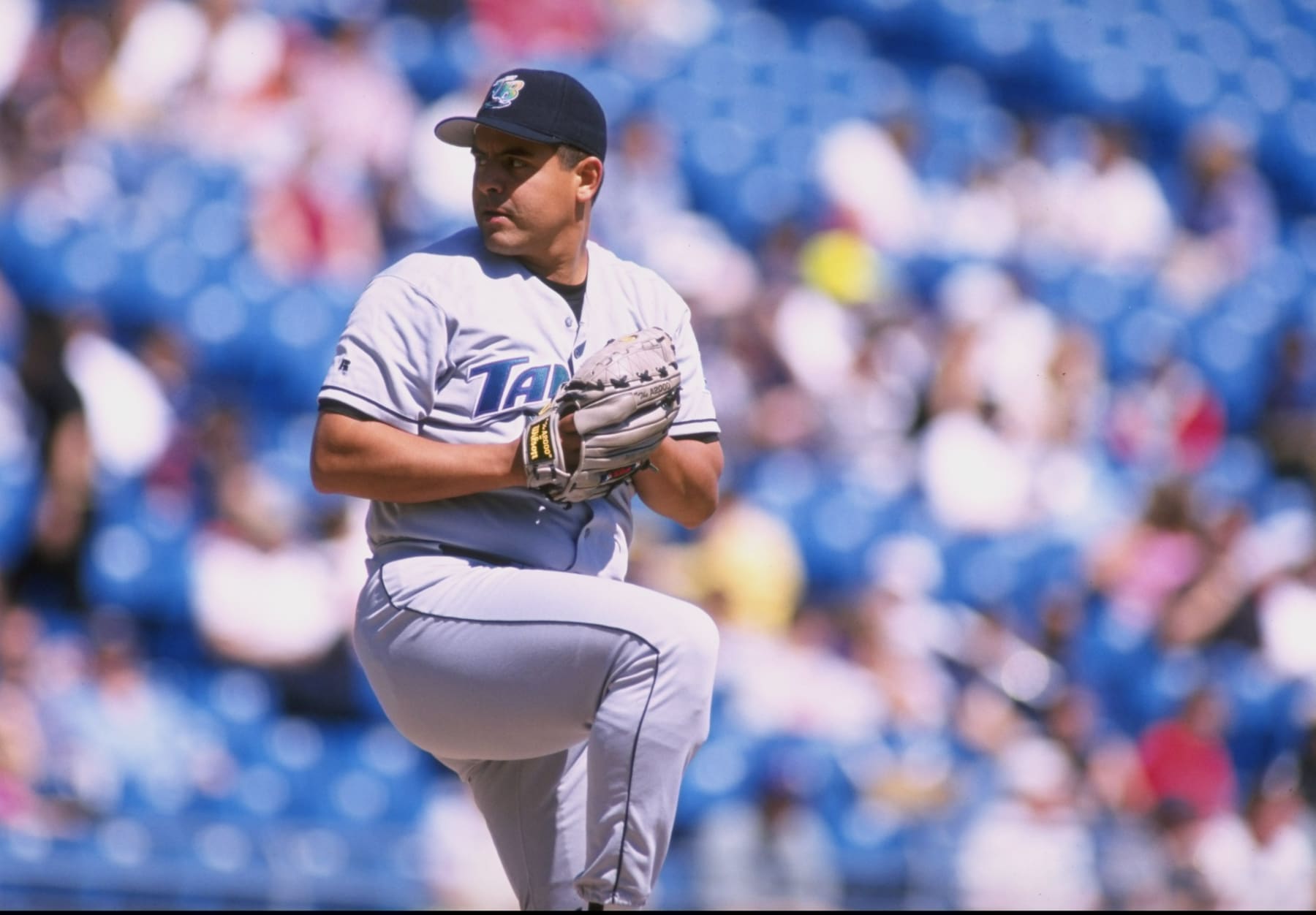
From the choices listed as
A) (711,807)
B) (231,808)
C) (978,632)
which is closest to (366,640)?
(231,808)

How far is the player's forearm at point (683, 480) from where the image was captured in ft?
9.18

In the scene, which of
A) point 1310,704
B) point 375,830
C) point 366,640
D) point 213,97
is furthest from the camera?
point 213,97

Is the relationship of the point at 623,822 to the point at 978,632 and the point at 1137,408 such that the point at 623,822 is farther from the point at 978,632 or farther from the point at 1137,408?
the point at 1137,408

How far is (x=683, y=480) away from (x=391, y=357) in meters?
0.50

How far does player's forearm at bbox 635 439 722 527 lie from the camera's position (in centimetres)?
280

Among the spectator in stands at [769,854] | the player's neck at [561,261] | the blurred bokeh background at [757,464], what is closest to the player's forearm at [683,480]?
the player's neck at [561,261]

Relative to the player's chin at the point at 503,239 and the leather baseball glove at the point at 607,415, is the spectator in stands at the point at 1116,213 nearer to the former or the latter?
the player's chin at the point at 503,239

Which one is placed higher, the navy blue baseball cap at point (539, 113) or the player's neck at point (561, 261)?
the navy blue baseball cap at point (539, 113)

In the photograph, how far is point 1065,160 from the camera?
10.1 meters

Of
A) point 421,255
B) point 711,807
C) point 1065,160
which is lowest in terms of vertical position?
point 711,807

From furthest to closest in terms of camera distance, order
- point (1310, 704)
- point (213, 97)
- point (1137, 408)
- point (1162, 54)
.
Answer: point (1162, 54), point (1137, 408), point (213, 97), point (1310, 704)

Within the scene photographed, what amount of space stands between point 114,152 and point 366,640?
17.3 ft

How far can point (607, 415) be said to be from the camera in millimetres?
2498

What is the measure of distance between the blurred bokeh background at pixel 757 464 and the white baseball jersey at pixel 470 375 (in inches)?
107
